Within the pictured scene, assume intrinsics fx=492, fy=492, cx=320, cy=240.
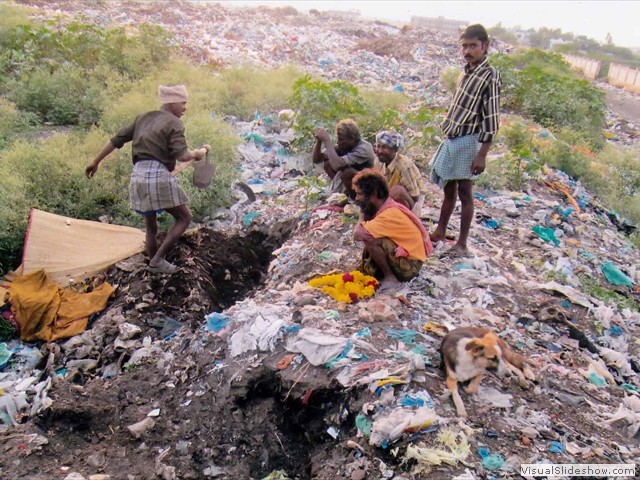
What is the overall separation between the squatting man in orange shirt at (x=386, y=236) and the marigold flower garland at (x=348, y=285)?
3.4 inches

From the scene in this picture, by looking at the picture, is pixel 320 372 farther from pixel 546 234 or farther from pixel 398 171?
pixel 546 234

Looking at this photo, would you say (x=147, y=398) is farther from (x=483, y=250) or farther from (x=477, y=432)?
(x=483, y=250)

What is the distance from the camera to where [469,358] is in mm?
2607

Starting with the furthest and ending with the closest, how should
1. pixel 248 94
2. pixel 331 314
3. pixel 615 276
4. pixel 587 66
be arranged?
1. pixel 587 66
2. pixel 248 94
3. pixel 615 276
4. pixel 331 314

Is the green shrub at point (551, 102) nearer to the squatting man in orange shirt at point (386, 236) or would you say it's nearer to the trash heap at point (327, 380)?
the trash heap at point (327, 380)

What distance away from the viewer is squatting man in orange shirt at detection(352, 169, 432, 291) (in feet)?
11.3

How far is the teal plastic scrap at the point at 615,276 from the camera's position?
4871mm

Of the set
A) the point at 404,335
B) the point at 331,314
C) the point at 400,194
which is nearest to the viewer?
the point at 404,335

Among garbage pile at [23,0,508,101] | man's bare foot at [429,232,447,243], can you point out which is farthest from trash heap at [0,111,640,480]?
garbage pile at [23,0,508,101]

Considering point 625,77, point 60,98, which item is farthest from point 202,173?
point 625,77

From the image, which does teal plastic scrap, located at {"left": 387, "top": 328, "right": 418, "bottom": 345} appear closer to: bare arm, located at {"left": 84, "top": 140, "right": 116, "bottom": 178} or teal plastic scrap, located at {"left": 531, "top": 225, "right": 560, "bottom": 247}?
bare arm, located at {"left": 84, "top": 140, "right": 116, "bottom": 178}

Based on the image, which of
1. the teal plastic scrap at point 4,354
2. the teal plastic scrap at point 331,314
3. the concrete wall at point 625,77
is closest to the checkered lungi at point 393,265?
the teal plastic scrap at point 331,314

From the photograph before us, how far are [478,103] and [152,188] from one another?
8.32ft

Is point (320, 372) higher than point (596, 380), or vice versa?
point (320, 372)
